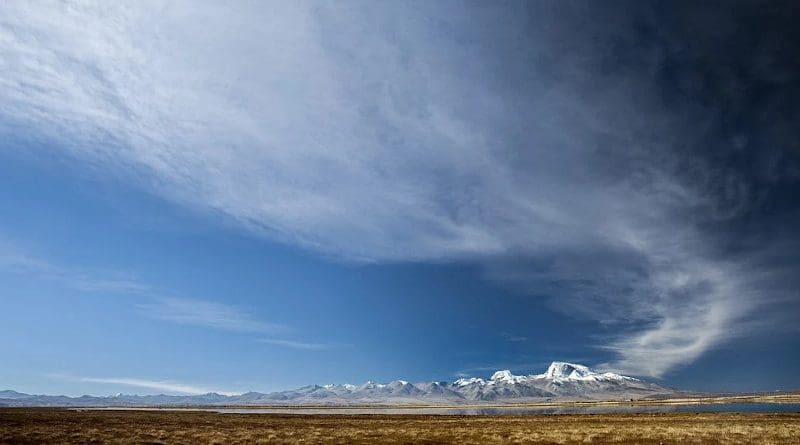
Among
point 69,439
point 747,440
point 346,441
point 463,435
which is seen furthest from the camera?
point 463,435

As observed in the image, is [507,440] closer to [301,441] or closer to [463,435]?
[463,435]

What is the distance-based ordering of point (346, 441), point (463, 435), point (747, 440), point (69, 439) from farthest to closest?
point (463, 435) → point (346, 441) → point (69, 439) → point (747, 440)

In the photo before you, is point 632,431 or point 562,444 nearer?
point 562,444

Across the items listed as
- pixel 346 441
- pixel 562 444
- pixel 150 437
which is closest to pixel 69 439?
pixel 150 437

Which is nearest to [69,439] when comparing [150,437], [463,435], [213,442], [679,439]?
[150,437]

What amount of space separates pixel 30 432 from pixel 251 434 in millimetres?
18846

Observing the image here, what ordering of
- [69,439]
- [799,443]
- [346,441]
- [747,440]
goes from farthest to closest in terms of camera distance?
[346,441], [69,439], [747,440], [799,443]

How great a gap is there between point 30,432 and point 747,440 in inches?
2305

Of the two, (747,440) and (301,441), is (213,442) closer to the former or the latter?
(301,441)

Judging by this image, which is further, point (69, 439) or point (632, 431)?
point (632, 431)

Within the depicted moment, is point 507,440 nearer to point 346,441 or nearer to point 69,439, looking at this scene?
point 346,441

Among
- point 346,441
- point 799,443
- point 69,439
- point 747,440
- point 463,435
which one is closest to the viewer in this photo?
point 799,443

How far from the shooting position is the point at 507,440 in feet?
117

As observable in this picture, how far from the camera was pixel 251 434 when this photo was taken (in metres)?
41.5
